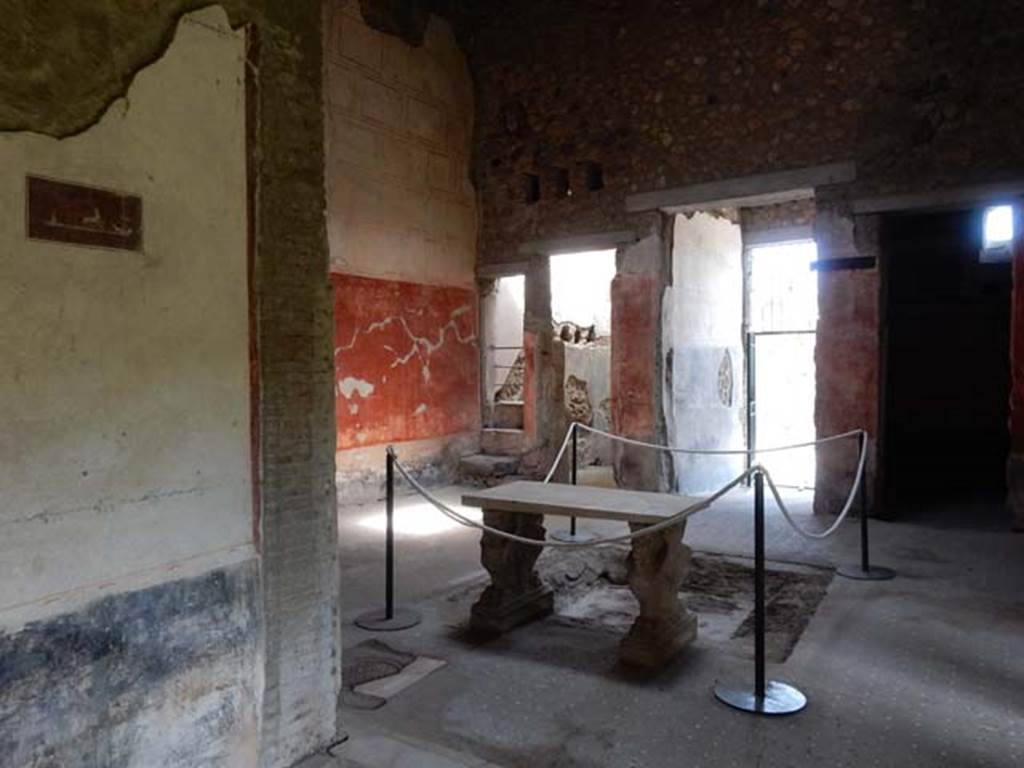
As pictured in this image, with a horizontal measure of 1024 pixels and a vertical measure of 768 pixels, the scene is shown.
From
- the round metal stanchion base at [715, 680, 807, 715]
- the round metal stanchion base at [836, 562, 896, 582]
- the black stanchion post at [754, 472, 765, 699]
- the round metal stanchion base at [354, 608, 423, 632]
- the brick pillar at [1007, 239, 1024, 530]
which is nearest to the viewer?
the round metal stanchion base at [715, 680, 807, 715]

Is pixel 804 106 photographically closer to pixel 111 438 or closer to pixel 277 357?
pixel 277 357

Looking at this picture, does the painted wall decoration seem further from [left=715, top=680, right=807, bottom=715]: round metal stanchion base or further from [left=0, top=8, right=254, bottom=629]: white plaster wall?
[left=715, top=680, right=807, bottom=715]: round metal stanchion base

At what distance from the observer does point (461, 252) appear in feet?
30.7

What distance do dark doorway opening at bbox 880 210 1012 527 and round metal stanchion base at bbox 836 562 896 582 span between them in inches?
147

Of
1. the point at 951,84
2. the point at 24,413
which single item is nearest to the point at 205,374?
the point at 24,413

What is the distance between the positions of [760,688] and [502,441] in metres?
6.37

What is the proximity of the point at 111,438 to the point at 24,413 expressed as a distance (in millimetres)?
253

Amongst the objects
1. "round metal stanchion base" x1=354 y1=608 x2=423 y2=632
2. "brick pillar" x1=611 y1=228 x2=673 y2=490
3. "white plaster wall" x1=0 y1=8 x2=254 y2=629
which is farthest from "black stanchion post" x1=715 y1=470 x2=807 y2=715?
"brick pillar" x1=611 y1=228 x2=673 y2=490

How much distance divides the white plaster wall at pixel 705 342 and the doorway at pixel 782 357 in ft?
1.05

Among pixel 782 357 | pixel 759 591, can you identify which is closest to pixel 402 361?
pixel 759 591

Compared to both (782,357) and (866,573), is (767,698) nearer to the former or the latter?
(866,573)

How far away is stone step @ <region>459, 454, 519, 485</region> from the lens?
9133mm

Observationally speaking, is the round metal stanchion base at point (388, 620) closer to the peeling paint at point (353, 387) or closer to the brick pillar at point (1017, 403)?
the peeling paint at point (353, 387)

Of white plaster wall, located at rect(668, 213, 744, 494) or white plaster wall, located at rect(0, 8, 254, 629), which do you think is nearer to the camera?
white plaster wall, located at rect(0, 8, 254, 629)
